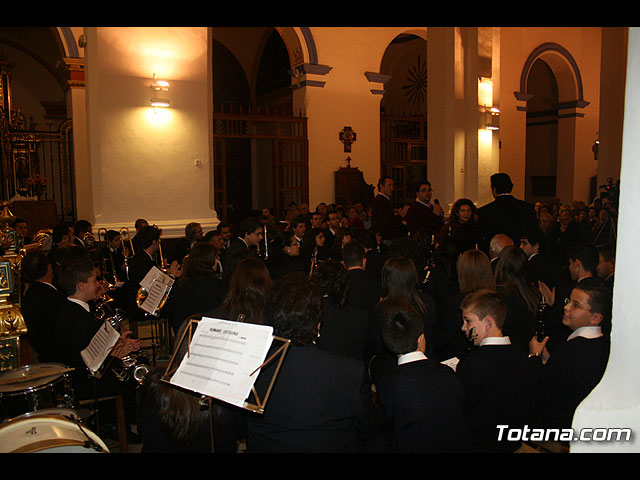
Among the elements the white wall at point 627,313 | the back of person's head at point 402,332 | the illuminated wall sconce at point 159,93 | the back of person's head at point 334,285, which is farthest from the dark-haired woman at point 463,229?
the illuminated wall sconce at point 159,93

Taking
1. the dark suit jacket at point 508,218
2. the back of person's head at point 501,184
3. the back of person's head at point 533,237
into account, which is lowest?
the back of person's head at point 533,237

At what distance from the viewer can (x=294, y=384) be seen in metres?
2.31

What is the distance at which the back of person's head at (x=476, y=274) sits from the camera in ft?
12.8

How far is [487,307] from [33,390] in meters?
2.50

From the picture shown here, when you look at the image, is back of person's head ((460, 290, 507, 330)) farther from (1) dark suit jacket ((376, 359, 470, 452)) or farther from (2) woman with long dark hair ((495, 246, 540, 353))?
(2) woman with long dark hair ((495, 246, 540, 353))

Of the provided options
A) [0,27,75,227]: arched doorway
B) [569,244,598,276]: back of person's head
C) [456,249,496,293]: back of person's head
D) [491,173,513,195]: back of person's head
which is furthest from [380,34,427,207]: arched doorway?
[456,249,496,293]: back of person's head

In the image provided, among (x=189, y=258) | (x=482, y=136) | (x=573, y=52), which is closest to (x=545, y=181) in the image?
(x=573, y=52)

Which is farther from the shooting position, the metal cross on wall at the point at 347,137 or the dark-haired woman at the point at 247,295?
the metal cross on wall at the point at 347,137

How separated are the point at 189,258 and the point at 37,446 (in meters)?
2.93

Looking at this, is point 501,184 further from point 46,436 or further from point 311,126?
point 311,126

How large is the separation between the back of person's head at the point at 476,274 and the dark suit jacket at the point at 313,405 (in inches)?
71.3

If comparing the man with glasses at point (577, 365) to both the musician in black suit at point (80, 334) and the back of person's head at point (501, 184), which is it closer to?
the musician in black suit at point (80, 334)

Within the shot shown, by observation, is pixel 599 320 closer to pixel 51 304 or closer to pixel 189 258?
pixel 189 258

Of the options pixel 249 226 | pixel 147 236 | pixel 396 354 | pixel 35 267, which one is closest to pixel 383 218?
pixel 249 226
